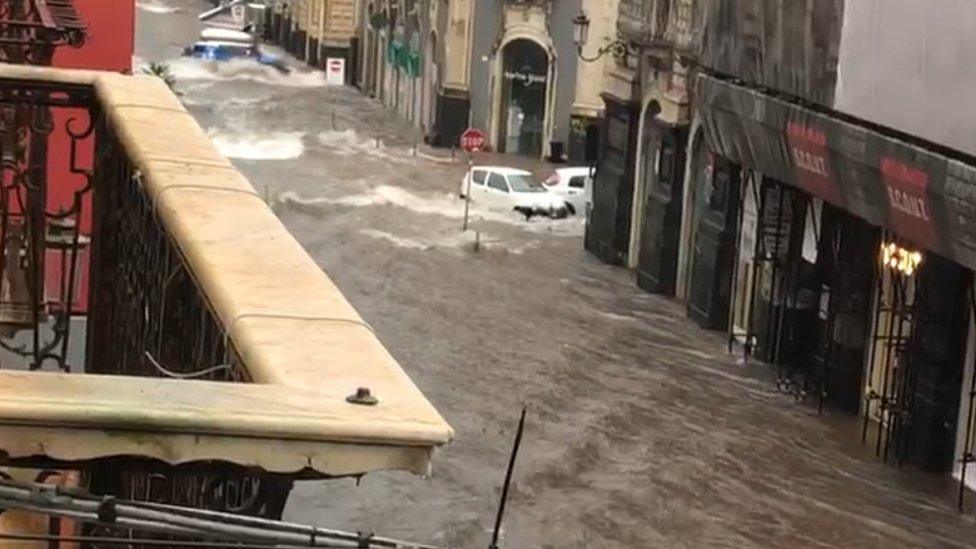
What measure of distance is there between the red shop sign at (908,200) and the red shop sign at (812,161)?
1990 millimetres

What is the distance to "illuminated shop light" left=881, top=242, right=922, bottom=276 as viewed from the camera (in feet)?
84.5

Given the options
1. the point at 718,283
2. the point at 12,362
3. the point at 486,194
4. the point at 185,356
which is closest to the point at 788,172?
the point at 718,283

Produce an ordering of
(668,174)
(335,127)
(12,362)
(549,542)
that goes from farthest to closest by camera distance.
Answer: (335,127)
(668,174)
(549,542)
(12,362)

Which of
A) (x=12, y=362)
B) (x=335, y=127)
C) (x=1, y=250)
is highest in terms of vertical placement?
(x=1, y=250)

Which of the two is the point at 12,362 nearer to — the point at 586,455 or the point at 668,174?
the point at 586,455

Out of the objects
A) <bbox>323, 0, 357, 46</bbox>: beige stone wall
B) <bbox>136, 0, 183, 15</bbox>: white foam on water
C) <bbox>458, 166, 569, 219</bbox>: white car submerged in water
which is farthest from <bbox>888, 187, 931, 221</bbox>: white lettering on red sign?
<bbox>136, 0, 183, 15</bbox>: white foam on water

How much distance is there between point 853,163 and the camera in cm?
2592

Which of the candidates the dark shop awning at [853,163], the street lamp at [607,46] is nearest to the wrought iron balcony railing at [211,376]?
the dark shop awning at [853,163]

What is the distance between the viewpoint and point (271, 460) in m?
2.89

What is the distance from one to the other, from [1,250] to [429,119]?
171 ft

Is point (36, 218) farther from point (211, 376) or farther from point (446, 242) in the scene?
point (446, 242)

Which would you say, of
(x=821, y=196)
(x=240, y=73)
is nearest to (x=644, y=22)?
(x=821, y=196)

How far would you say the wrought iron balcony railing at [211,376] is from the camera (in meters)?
2.84

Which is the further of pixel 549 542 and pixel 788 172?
pixel 788 172
